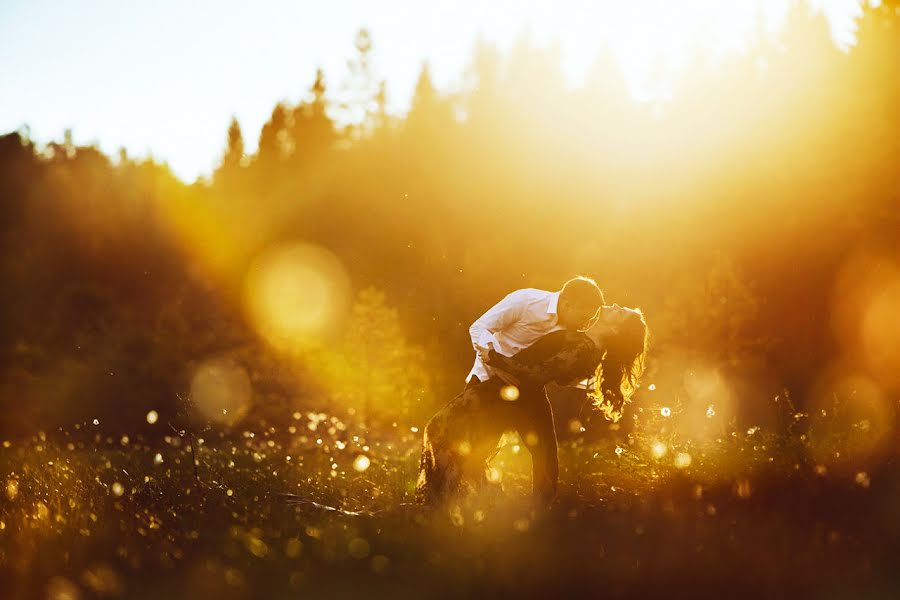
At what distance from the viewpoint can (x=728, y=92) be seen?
28.4 m

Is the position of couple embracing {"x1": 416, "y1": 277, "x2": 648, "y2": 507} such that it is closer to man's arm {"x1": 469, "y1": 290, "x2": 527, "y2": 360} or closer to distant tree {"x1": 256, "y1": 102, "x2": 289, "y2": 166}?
man's arm {"x1": 469, "y1": 290, "x2": 527, "y2": 360}

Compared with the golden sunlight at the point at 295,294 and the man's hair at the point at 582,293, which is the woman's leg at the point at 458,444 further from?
the golden sunlight at the point at 295,294

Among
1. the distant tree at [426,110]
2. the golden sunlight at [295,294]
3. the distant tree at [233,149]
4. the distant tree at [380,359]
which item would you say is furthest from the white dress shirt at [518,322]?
the distant tree at [233,149]

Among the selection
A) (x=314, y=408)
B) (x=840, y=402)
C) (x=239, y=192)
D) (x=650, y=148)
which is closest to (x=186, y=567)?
(x=840, y=402)

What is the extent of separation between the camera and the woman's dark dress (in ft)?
23.7

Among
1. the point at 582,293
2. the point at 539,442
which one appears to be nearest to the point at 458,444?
the point at 539,442

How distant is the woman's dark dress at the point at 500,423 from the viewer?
284 inches

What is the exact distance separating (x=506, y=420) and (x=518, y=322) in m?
0.80

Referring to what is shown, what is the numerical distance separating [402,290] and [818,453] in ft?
77.2

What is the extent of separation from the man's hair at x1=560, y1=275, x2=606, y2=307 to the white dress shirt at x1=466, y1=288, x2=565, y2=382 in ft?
0.44

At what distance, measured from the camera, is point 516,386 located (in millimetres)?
7340

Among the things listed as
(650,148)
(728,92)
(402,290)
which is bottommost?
(402,290)

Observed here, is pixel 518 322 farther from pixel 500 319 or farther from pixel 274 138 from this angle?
pixel 274 138

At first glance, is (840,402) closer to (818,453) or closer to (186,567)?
(818,453)
